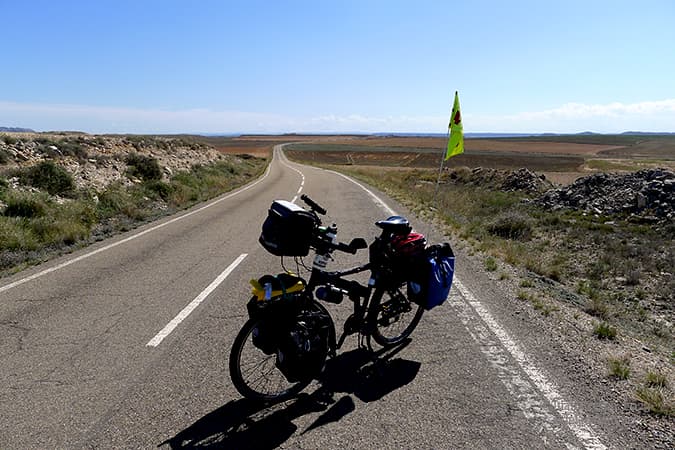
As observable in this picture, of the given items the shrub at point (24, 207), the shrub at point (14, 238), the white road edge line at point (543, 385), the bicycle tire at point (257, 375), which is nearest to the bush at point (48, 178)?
the shrub at point (24, 207)

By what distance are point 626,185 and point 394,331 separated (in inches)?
639

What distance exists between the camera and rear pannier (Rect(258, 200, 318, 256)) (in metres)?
3.30

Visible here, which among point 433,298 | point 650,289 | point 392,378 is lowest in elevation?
point 650,289

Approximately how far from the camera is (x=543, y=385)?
12.1 ft

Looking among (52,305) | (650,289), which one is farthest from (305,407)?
(650,289)

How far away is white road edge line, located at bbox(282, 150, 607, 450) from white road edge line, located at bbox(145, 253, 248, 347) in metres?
3.56

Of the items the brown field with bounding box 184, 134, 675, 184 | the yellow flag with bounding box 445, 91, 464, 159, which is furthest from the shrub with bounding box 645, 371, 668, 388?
the brown field with bounding box 184, 134, 675, 184

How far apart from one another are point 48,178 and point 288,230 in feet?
42.9

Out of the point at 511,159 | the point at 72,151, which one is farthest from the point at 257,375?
the point at 511,159

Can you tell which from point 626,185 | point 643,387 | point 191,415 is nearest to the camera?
point 191,415

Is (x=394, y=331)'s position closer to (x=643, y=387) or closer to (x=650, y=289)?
(x=643, y=387)

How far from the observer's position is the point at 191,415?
10.9 ft

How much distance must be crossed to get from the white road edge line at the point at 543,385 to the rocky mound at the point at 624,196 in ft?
36.1

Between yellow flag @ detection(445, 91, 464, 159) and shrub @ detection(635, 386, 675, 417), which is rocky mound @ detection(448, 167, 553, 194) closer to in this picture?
yellow flag @ detection(445, 91, 464, 159)
